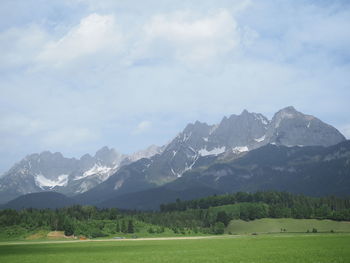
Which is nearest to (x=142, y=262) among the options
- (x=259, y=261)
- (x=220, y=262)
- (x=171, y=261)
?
(x=171, y=261)

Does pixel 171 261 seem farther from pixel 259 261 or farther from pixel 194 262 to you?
pixel 259 261

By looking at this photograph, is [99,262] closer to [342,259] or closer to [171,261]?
[171,261]

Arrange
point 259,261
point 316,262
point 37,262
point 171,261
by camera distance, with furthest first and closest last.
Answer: point 37,262 < point 171,261 < point 259,261 < point 316,262

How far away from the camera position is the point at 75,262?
224 ft

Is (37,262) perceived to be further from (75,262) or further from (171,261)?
(171,261)

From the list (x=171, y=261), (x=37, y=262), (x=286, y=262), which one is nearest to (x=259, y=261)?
(x=286, y=262)

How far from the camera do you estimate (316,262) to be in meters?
57.1

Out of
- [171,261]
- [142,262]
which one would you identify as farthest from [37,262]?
[171,261]

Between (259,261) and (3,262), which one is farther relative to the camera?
(3,262)

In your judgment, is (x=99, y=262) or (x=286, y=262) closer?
(x=286, y=262)

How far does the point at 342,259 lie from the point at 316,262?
18.3 ft

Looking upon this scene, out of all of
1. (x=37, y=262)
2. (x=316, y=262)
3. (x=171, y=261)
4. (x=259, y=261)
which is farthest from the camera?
(x=37, y=262)

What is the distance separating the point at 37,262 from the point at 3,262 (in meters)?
7.12

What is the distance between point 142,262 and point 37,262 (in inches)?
→ 747
